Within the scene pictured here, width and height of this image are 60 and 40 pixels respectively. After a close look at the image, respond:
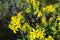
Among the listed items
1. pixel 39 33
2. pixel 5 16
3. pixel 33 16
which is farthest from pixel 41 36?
pixel 5 16

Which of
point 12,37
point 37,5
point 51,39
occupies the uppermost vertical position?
point 37,5

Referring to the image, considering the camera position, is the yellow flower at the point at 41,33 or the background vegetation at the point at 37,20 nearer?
the yellow flower at the point at 41,33

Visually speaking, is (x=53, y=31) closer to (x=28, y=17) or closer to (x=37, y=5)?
(x=37, y=5)

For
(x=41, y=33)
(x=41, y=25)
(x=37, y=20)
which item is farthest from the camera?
(x=37, y=20)

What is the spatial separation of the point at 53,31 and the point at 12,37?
→ 1063mm

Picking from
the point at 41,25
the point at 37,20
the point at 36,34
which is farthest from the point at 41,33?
the point at 37,20

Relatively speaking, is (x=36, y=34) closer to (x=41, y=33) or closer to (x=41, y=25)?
(x=41, y=33)

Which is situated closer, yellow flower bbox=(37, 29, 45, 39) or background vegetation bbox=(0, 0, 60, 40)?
yellow flower bbox=(37, 29, 45, 39)

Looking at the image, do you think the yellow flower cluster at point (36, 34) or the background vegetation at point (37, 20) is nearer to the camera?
the yellow flower cluster at point (36, 34)

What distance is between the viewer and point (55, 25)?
2391mm

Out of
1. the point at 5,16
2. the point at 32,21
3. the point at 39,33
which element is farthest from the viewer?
the point at 5,16

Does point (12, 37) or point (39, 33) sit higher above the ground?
point (39, 33)

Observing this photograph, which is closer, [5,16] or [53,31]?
[53,31]

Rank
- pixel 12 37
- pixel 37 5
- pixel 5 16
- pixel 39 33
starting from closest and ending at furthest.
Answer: pixel 39 33 → pixel 37 5 → pixel 12 37 → pixel 5 16
